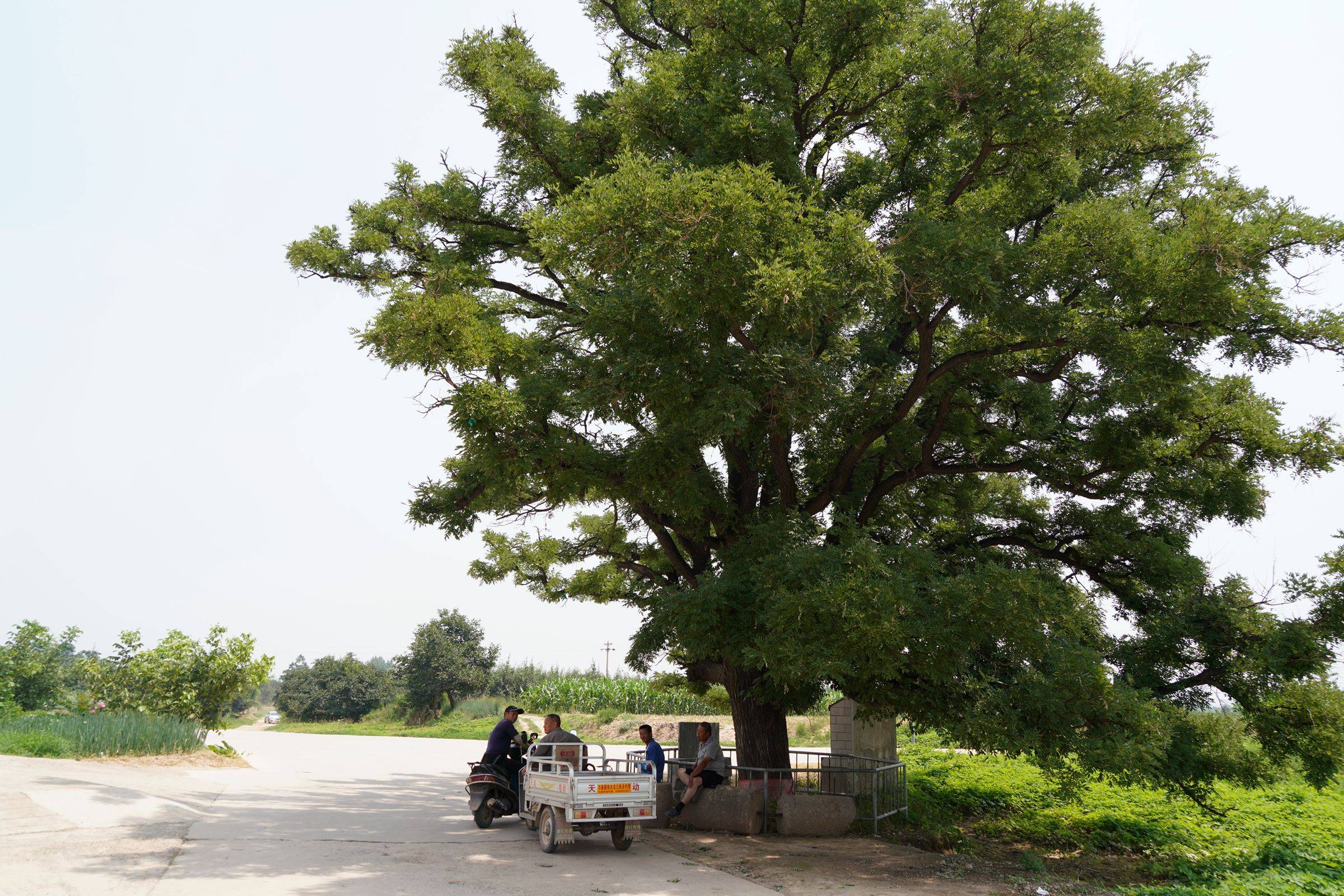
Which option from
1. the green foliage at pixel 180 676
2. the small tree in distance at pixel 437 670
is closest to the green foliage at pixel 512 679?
the small tree in distance at pixel 437 670

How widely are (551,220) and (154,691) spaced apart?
17.6m

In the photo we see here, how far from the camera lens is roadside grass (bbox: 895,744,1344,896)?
10.8m

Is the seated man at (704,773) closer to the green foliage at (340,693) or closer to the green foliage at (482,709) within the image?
the green foliage at (482,709)

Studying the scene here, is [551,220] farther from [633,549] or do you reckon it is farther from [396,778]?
[396,778]

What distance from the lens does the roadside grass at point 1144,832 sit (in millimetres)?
10797

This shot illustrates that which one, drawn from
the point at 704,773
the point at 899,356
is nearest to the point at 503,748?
the point at 704,773

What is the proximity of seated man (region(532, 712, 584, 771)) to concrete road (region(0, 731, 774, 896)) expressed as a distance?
3.59 feet

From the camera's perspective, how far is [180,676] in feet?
70.1

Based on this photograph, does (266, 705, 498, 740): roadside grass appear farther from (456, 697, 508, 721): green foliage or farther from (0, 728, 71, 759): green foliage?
(0, 728, 71, 759): green foliage

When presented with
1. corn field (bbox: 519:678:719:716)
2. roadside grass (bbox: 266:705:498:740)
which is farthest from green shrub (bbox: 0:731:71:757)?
corn field (bbox: 519:678:719:716)

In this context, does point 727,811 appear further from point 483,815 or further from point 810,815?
point 483,815

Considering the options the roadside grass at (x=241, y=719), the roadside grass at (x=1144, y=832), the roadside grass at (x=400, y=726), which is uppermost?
the roadside grass at (x=1144, y=832)

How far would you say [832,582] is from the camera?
9938 mm

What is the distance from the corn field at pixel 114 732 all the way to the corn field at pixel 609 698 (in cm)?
1766
